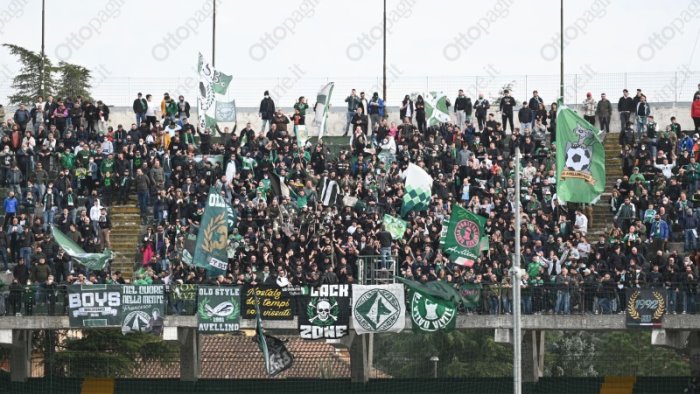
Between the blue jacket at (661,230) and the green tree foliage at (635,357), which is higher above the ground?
the blue jacket at (661,230)

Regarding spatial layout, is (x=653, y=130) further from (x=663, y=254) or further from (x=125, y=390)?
(x=125, y=390)

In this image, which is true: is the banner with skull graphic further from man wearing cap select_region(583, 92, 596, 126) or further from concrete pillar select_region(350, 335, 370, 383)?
man wearing cap select_region(583, 92, 596, 126)

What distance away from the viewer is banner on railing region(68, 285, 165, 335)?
142 ft

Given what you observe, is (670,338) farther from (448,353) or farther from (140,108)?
(448,353)

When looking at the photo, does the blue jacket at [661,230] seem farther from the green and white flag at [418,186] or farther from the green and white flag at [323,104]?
the green and white flag at [323,104]

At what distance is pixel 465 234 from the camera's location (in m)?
43.8

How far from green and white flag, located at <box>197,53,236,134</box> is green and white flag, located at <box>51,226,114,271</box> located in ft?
31.3

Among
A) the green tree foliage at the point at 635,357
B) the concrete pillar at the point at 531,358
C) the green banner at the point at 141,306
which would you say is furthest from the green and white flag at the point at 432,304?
the green tree foliage at the point at 635,357

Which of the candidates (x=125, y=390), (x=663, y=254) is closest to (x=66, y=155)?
(x=125, y=390)

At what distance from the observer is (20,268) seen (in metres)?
45.2

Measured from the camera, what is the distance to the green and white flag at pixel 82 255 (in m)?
45.2

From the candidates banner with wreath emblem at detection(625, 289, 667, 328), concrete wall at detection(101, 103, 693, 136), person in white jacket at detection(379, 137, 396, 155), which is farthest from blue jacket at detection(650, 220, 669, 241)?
concrete wall at detection(101, 103, 693, 136)

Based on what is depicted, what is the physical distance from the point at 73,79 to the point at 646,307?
177ft

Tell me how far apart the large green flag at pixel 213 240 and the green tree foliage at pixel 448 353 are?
2166cm
